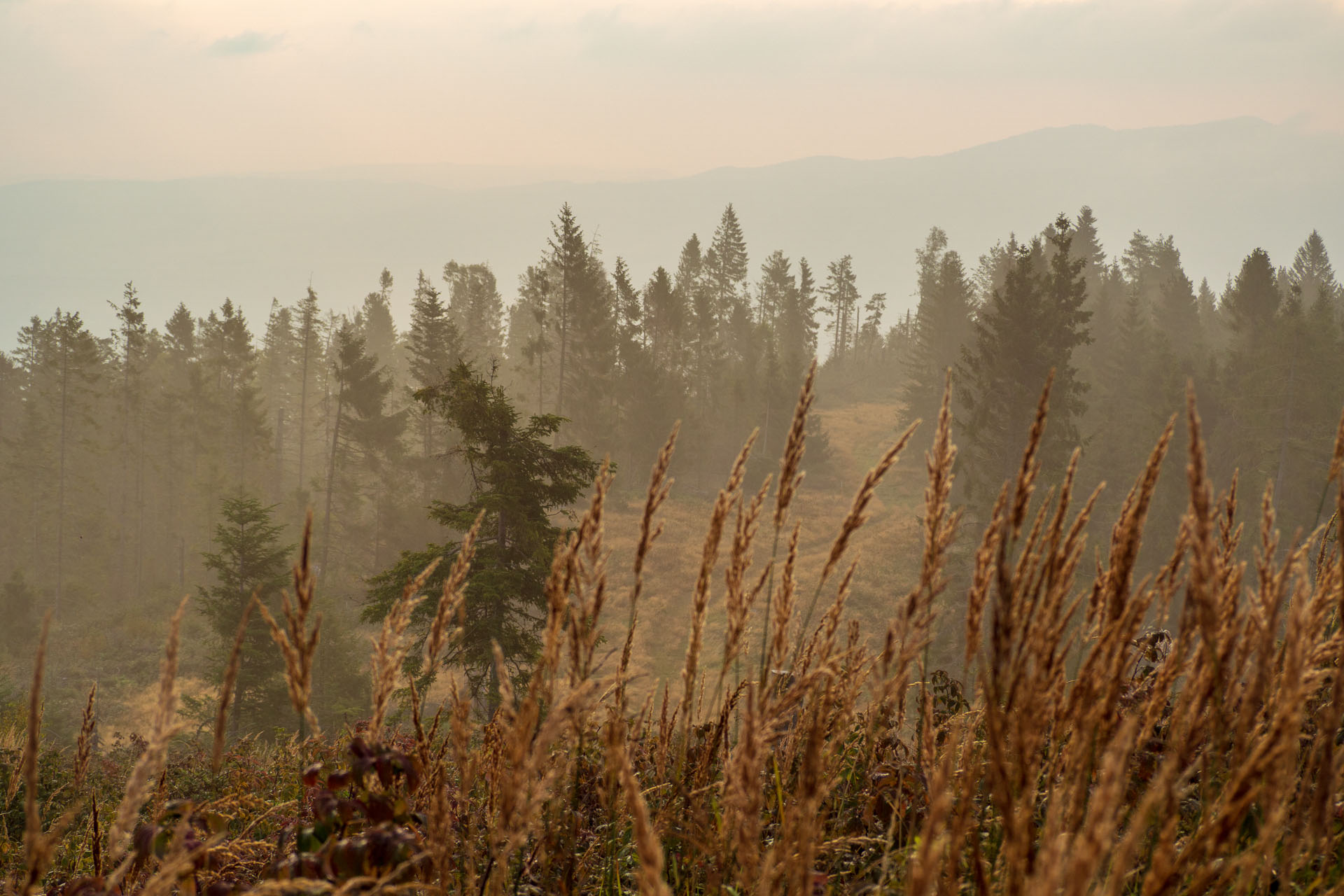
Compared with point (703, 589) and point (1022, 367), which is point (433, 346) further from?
point (703, 589)

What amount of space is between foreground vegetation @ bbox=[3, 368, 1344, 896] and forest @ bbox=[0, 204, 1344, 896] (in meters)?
0.01

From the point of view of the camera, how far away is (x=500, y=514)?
15.4 m

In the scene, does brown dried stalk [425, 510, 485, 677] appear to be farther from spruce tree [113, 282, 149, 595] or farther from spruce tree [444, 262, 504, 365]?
spruce tree [113, 282, 149, 595]

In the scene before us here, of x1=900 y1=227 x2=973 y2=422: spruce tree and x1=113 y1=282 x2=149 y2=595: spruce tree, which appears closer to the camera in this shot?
x1=113 y1=282 x2=149 y2=595: spruce tree

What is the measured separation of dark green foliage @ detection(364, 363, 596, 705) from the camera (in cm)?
1470

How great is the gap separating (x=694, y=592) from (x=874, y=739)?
2.02ft

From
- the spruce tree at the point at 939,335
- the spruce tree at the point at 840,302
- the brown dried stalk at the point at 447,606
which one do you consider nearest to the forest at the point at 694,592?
the brown dried stalk at the point at 447,606

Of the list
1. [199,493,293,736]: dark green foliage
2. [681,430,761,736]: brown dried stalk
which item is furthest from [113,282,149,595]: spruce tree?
[681,430,761,736]: brown dried stalk

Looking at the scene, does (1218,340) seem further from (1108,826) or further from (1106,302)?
(1108,826)

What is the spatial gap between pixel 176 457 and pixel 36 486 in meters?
7.67

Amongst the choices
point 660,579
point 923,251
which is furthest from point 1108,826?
point 923,251

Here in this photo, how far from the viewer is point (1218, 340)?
208 ft

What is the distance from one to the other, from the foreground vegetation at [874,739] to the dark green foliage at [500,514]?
12.5m

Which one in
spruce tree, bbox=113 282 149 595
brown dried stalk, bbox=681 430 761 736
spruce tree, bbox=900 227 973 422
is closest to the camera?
brown dried stalk, bbox=681 430 761 736
